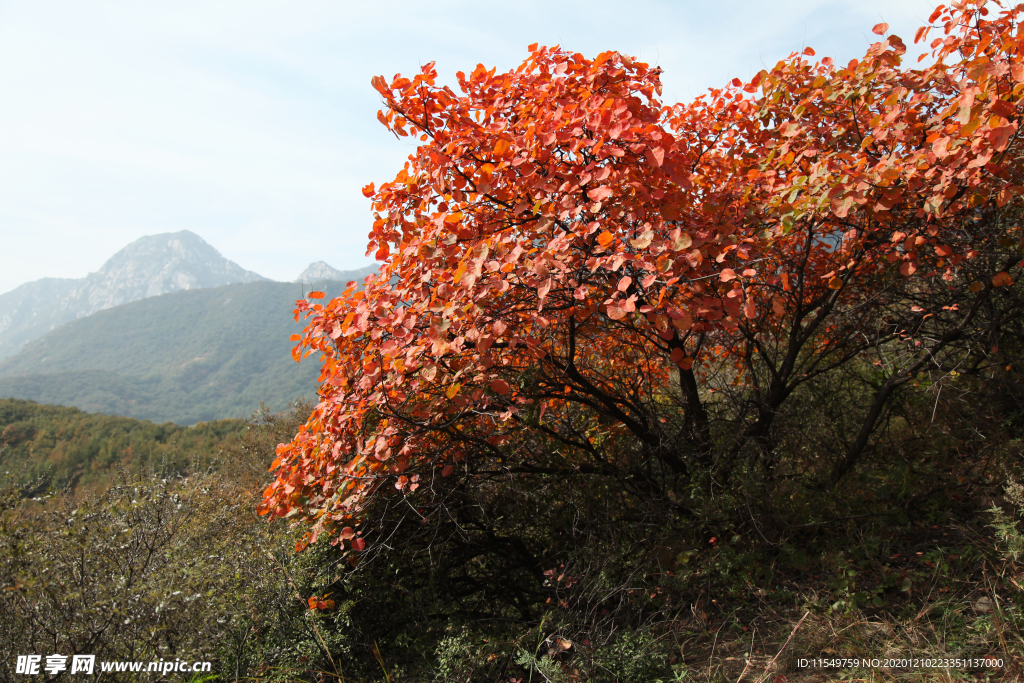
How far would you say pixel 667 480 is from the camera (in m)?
3.37

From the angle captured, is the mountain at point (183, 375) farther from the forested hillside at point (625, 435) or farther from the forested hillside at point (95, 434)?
the forested hillside at point (625, 435)

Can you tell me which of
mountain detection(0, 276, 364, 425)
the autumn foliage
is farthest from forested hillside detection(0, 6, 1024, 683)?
mountain detection(0, 276, 364, 425)

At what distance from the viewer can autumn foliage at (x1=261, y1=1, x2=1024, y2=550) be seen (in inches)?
82.7

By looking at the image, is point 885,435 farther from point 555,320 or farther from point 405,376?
point 405,376

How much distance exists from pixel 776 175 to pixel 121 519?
471 cm

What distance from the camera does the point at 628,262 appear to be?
210cm

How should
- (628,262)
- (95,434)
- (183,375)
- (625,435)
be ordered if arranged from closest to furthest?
(628,262) < (625,435) < (95,434) < (183,375)

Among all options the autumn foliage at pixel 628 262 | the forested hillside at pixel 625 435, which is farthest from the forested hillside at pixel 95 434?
the autumn foliage at pixel 628 262

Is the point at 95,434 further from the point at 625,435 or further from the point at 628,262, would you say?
the point at 628,262

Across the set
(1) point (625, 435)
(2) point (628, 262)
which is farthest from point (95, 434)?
(2) point (628, 262)

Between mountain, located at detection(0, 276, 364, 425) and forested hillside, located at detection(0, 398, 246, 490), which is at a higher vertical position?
forested hillside, located at detection(0, 398, 246, 490)

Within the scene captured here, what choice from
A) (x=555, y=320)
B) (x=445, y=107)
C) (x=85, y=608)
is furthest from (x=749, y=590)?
(x=85, y=608)

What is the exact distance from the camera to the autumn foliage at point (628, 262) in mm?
2100

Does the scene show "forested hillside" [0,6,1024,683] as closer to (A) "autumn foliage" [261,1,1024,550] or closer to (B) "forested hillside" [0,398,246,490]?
(A) "autumn foliage" [261,1,1024,550]
